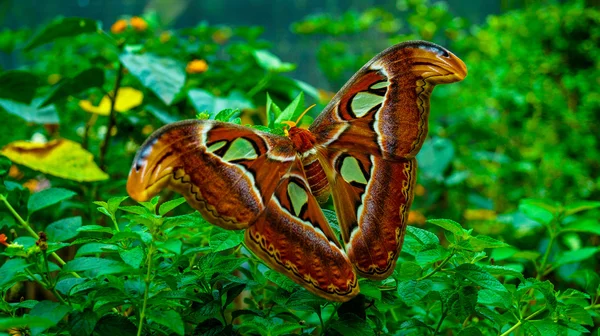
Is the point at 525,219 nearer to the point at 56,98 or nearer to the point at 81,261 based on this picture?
the point at 56,98

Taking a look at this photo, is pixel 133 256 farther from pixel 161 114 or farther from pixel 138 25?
pixel 138 25

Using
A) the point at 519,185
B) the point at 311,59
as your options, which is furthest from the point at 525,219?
the point at 311,59

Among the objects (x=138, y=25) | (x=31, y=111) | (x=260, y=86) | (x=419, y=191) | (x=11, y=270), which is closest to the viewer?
(x=11, y=270)

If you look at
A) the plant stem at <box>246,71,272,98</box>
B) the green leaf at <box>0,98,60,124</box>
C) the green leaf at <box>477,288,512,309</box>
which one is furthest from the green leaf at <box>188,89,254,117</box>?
the green leaf at <box>477,288,512,309</box>

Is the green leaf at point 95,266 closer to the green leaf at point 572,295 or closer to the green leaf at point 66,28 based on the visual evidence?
the green leaf at point 572,295

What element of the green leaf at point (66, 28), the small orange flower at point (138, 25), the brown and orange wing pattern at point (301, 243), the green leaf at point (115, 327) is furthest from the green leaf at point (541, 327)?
the small orange flower at point (138, 25)

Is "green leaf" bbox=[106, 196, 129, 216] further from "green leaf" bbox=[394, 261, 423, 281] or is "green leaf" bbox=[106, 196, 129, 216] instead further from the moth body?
"green leaf" bbox=[394, 261, 423, 281]

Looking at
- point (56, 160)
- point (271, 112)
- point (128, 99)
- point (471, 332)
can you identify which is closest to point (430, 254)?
point (471, 332)
